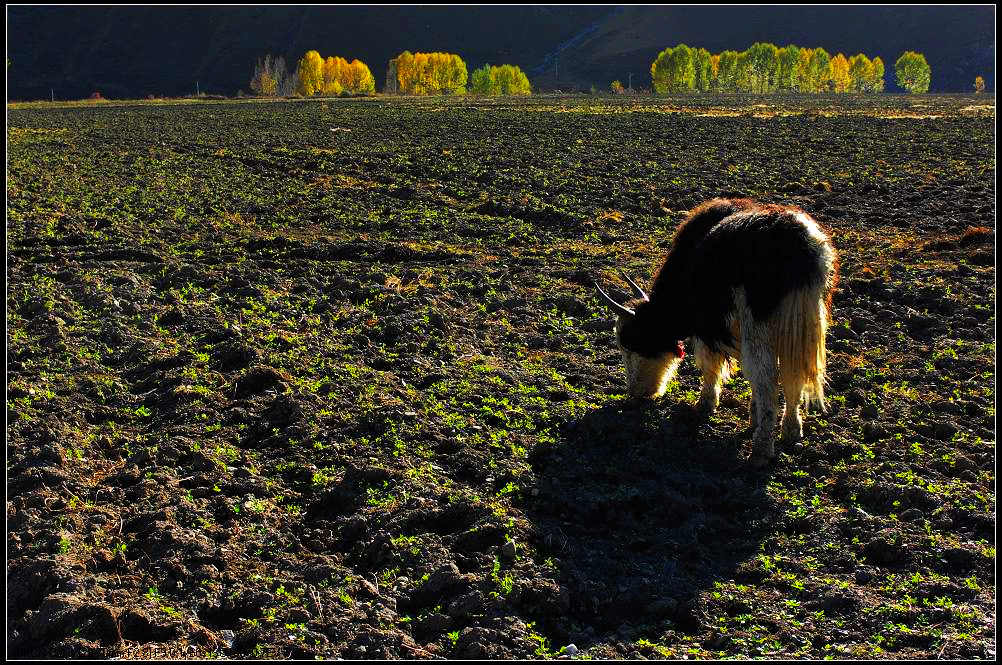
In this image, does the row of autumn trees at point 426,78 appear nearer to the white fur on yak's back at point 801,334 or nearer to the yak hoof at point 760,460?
the white fur on yak's back at point 801,334

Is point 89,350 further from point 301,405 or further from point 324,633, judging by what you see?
point 324,633

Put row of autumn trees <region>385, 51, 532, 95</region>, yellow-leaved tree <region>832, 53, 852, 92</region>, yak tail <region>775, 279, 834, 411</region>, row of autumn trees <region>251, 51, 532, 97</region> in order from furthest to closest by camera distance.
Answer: yellow-leaved tree <region>832, 53, 852, 92</region>, row of autumn trees <region>385, 51, 532, 95</region>, row of autumn trees <region>251, 51, 532, 97</region>, yak tail <region>775, 279, 834, 411</region>

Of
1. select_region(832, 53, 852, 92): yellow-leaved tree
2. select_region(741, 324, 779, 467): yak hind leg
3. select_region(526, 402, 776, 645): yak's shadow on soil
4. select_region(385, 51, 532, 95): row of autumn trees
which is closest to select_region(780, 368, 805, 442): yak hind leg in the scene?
select_region(741, 324, 779, 467): yak hind leg

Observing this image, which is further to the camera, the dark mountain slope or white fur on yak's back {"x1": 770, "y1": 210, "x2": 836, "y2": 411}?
the dark mountain slope

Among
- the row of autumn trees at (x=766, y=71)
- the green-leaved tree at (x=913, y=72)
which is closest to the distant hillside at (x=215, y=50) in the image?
the green-leaved tree at (x=913, y=72)

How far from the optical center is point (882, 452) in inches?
257

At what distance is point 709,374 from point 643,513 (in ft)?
6.46

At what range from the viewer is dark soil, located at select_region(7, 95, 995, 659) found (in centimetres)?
456

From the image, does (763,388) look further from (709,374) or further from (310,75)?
(310,75)

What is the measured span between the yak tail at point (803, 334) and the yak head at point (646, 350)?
1147 millimetres

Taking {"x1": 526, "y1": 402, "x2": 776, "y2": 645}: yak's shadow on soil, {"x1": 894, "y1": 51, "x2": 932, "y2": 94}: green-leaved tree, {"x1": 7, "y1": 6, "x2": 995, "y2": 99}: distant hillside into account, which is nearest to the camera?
{"x1": 526, "y1": 402, "x2": 776, "y2": 645}: yak's shadow on soil

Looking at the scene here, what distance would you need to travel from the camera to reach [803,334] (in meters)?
6.24

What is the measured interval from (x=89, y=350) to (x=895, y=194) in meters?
16.3

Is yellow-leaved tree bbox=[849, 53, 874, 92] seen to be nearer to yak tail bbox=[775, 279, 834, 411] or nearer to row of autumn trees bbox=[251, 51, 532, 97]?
row of autumn trees bbox=[251, 51, 532, 97]
